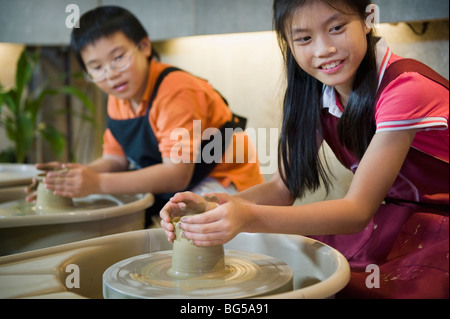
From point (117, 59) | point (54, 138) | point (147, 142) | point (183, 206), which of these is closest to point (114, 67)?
point (117, 59)

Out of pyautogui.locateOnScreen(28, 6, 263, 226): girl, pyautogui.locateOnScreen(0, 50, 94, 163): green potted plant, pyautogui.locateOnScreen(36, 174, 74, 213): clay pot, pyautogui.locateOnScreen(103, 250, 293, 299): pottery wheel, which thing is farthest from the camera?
pyautogui.locateOnScreen(0, 50, 94, 163): green potted plant

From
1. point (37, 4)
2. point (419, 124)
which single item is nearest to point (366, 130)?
point (419, 124)

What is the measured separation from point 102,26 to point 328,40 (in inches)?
29.9

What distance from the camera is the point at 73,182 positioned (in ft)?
4.12

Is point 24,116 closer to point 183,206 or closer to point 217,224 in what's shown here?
point 183,206

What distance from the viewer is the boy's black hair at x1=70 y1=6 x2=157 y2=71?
1381 millimetres

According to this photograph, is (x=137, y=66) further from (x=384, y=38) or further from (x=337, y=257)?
(x=337, y=257)

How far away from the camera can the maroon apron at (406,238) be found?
2.86ft

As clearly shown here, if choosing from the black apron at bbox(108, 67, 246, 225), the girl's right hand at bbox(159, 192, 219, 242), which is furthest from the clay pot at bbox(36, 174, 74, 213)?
the girl's right hand at bbox(159, 192, 219, 242)

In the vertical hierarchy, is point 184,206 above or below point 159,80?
below

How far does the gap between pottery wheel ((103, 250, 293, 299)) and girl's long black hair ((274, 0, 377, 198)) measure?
256 mm

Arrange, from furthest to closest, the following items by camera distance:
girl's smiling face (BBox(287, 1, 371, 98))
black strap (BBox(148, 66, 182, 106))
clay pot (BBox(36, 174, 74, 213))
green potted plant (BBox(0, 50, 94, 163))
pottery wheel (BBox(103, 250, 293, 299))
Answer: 1. green potted plant (BBox(0, 50, 94, 163))
2. black strap (BBox(148, 66, 182, 106))
3. clay pot (BBox(36, 174, 74, 213))
4. girl's smiling face (BBox(287, 1, 371, 98))
5. pottery wheel (BBox(103, 250, 293, 299))

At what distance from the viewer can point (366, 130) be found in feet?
3.01

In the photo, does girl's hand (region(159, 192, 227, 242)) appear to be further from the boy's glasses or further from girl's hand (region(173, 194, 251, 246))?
the boy's glasses
